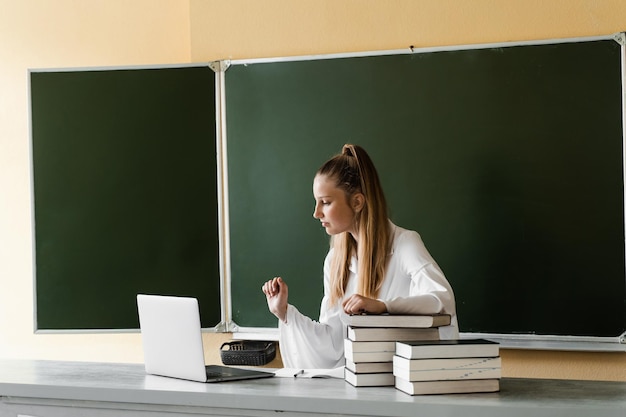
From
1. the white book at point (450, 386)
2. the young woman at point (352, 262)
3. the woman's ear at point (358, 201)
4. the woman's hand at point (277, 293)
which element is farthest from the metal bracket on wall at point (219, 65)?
the white book at point (450, 386)

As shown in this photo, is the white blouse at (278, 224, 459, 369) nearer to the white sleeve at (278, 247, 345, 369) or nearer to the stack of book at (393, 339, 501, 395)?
the white sleeve at (278, 247, 345, 369)

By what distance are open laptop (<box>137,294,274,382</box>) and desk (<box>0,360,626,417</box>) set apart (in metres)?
0.04

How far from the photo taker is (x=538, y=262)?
3.44 m

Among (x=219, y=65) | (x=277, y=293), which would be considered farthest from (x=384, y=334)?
(x=219, y=65)

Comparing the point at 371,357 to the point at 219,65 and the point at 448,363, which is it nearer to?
the point at 448,363

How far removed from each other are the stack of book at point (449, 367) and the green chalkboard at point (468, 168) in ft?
4.34

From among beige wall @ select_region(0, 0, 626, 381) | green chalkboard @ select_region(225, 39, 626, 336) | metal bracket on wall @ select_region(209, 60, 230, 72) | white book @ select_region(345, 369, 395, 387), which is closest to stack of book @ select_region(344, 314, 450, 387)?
white book @ select_region(345, 369, 395, 387)

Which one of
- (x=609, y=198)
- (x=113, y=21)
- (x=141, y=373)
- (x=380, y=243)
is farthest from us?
(x=113, y=21)

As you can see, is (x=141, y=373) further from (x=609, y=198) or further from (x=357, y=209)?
(x=609, y=198)

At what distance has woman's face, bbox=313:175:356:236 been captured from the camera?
3.05 m

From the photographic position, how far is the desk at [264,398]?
6.64ft

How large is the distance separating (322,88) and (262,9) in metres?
0.45

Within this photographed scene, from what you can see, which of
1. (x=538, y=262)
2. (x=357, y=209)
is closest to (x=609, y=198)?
(x=538, y=262)

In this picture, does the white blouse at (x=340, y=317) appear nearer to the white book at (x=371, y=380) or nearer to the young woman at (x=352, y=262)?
the young woman at (x=352, y=262)
